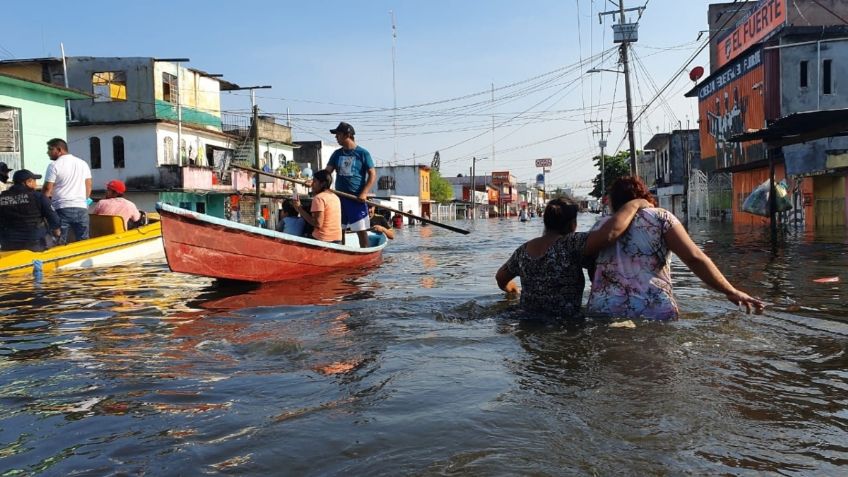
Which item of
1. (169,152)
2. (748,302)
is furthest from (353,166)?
(169,152)

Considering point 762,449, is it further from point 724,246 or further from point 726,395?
point 724,246

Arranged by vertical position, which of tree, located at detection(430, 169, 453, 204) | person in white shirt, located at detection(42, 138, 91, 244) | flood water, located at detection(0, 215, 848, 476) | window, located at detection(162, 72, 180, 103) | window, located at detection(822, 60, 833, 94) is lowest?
flood water, located at detection(0, 215, 848, 476)

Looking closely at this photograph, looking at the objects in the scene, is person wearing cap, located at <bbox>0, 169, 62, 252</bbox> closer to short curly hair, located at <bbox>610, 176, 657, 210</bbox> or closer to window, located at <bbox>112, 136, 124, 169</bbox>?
short curly hair, located at <bbox>610, 176, 657, 210</bbox>

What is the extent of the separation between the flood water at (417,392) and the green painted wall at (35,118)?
16118 millimetres

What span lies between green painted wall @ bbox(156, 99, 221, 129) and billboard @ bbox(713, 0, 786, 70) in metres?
26.2

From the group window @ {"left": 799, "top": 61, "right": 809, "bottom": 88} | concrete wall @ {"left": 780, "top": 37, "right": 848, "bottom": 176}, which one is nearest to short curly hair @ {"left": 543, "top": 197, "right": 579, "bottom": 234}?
concrete wall @ {"left": 780, "top": 37, "right": 848, "bottom": 176}

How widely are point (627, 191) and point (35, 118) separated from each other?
20.5 metres

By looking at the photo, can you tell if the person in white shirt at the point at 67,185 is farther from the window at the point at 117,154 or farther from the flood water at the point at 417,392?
the window at the point at 117,154

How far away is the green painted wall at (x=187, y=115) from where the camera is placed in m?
31.0

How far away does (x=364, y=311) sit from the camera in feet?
18.6

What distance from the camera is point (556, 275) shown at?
185 inches

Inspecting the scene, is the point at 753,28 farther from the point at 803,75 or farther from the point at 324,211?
the point at 324,211

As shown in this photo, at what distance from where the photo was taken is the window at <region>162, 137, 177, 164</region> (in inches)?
1260

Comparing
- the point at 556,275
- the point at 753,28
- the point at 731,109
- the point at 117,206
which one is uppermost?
the point at 753,28
